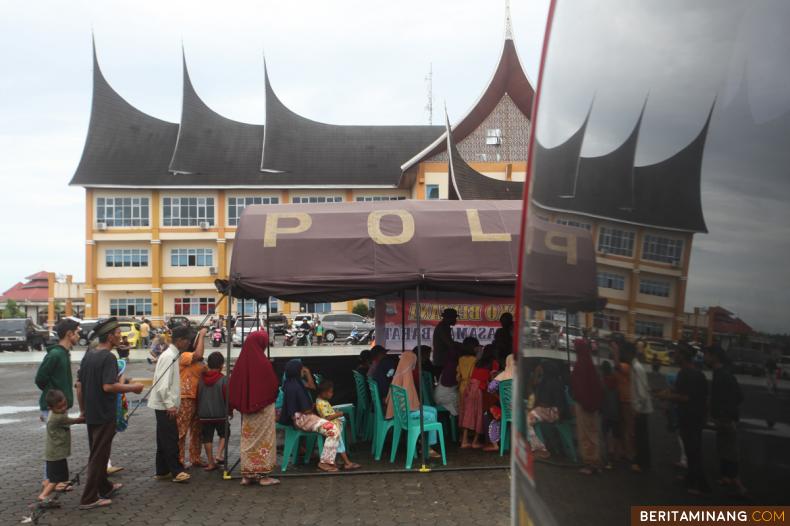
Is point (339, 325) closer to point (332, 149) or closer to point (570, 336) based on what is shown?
point (332, 149)

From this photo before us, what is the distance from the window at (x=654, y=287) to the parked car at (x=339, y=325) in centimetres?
4017

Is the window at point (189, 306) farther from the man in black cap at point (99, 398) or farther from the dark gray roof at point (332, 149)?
the man in black cap at point (99, 398)

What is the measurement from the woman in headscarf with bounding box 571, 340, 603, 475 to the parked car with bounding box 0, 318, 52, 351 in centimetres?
3969

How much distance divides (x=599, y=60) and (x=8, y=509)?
285 inches

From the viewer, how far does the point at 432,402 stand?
9.65 metres

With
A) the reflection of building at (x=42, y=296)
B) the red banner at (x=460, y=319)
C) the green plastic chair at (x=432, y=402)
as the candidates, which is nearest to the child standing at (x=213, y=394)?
the green plastic chair at (x=432, y=402)

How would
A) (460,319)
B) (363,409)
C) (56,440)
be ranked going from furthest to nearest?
(460,319), (363,409), (56,440)

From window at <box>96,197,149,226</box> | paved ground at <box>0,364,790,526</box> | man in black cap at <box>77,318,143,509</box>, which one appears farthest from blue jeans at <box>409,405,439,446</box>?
window at <box>96,197,149,226</box>

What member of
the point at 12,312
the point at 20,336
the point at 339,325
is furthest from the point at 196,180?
the point at 12,312

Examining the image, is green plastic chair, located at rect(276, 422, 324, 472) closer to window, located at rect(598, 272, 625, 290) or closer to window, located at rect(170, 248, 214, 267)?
window, located at rect(598, 272, 625, 290)

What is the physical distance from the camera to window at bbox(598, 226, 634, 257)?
5.27ft

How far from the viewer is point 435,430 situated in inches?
334

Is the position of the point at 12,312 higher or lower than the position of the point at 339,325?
lower

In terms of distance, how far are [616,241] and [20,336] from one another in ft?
135
